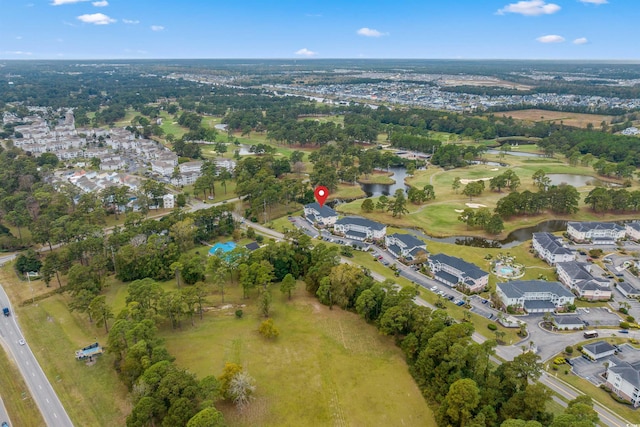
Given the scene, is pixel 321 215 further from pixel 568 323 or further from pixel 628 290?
pixel 628 290

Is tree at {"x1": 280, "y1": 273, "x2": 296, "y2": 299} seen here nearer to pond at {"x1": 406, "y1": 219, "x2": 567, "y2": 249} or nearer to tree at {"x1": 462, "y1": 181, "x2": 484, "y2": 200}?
pond at {"x1": 406, "y1": 219, "x2": 567, "y2": 249}

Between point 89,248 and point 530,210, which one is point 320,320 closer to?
point 89,248

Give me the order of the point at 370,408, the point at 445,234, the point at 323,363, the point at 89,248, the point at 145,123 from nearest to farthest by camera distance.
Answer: the point at 370,408 → the point at 323,363 → the point at 89,248 → the point at 445,234 → the point at 145,123

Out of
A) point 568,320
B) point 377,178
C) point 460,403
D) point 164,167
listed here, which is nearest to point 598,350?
point 568,320

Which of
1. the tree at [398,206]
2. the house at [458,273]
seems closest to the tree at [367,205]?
the tree at [398,206]

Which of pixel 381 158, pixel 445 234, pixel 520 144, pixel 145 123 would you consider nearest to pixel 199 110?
pixel 145 123

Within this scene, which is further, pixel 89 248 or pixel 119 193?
pixel 119 193

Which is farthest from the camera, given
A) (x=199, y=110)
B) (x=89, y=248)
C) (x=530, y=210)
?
(x=199, y=110)
